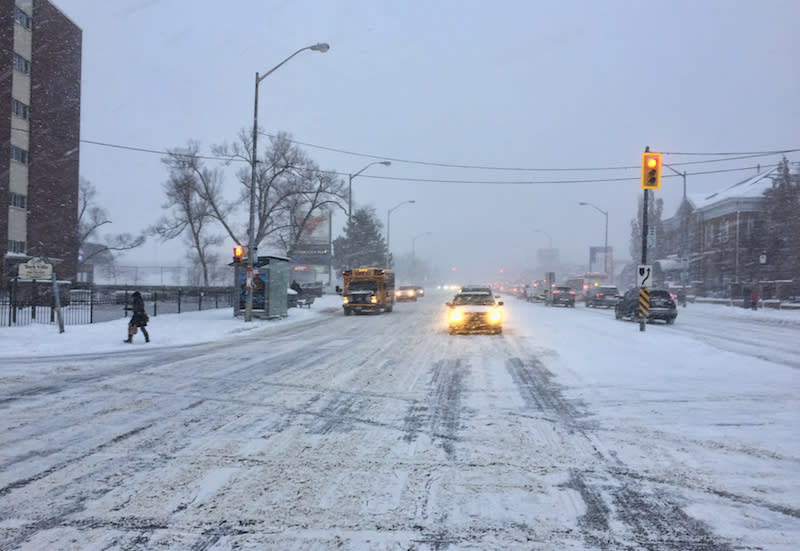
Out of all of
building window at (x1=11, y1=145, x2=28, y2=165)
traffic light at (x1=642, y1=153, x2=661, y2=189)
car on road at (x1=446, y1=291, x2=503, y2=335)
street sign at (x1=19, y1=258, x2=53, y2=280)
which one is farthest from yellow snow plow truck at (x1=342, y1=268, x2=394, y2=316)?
building window at (x1=11, y1=145, x2=28, y2=165)

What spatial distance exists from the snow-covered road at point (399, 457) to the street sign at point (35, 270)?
7499 mm

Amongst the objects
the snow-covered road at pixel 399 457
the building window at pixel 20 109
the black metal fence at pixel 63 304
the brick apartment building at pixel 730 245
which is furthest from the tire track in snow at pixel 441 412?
the brick apartment building at pixel 730 245

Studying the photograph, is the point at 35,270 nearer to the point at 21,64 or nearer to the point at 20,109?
the point at 20,109

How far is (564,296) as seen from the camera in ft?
136

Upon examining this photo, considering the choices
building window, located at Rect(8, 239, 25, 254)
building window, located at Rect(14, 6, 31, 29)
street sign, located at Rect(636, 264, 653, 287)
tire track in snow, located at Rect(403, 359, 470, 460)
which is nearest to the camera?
tire track in snow, located at Rect(403, 359, 470, 460)

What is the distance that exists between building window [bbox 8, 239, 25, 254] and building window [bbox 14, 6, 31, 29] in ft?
48.7

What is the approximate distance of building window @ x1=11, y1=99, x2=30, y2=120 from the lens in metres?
36.1

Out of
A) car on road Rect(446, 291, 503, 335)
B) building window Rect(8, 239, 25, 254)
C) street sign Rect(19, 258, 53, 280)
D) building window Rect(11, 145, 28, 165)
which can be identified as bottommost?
car on road Rect(446, 291, 503, 335)

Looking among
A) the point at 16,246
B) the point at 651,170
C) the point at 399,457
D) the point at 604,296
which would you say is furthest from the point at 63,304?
the point at 604,296

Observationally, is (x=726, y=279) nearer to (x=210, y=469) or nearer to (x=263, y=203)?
(x=263, y=203)

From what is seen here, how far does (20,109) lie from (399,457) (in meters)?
42.9

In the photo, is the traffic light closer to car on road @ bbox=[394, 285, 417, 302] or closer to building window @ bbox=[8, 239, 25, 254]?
car on road @ bbox=[394, 285, 417, 302]

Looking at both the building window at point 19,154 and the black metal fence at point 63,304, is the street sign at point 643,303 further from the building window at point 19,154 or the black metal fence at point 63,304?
the building window at point 19,154

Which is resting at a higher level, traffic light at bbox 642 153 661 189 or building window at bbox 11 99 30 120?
building window at bbox 11 99 30 120
